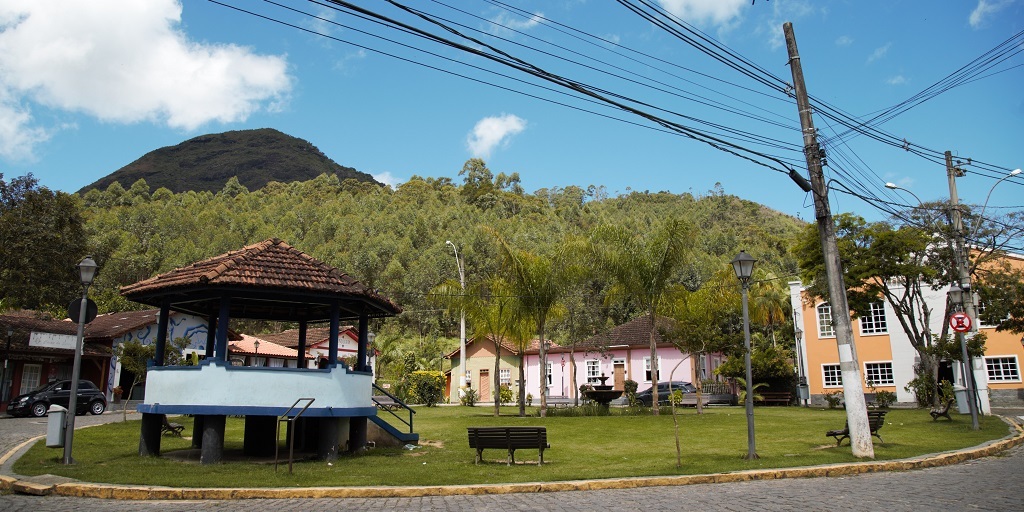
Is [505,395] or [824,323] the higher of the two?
[824,323]

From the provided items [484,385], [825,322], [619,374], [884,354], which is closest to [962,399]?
[884,354]

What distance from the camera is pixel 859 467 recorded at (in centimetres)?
1202

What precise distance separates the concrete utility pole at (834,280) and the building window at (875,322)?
81.5 feet

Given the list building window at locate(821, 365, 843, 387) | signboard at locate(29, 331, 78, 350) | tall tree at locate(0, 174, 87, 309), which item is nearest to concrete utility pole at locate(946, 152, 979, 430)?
building window at locate(821, 365, 843, 387)

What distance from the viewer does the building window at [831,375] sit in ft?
120

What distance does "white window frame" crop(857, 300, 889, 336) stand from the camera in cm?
3578

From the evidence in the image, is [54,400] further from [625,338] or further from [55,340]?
[625,338]

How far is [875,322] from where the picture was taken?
36.0 m

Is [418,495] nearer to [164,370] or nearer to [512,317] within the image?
[164,370]

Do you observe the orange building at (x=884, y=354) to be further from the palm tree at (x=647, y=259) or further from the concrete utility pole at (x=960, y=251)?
the concrete utility pole at (x=960, y=251)

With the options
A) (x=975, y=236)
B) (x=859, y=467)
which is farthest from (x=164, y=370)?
(x=975, y=236)

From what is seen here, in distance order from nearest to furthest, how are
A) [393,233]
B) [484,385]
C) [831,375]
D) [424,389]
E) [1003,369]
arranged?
[1003,369] < [831,375] < [424,389] < [484,385] < [393,233]

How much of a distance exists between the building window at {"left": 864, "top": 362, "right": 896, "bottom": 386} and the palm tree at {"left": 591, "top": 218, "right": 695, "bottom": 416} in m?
15.4

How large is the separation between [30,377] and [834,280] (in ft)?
111
